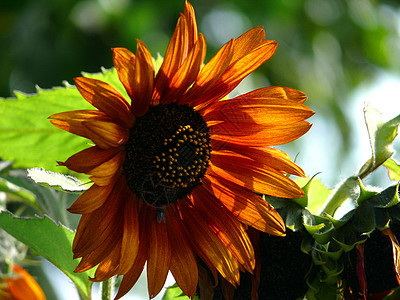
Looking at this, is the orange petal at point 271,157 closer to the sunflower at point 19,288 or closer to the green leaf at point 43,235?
the green leaf at point 43,235

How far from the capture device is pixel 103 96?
0.55m

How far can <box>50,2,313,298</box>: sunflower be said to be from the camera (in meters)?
0.56

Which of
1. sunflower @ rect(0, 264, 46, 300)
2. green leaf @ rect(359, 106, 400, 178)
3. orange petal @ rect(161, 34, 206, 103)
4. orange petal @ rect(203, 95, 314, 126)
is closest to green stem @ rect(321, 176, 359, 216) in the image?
green leaf @ rect(359, 106, 400, 178)

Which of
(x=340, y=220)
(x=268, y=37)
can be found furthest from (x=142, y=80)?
(x=268, y=37)

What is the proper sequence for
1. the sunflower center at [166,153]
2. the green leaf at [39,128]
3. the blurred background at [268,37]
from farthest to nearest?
the blurred background at [268,37] < the green leaf at [39,128] < the sunflower center at [166,153]

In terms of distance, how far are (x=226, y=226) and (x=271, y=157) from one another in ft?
0.30

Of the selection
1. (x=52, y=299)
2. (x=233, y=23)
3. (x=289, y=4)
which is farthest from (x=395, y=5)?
(x=52, y=299)

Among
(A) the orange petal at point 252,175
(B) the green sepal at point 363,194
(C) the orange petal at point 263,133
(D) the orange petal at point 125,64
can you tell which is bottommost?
(A) the orange petal at point 252,175

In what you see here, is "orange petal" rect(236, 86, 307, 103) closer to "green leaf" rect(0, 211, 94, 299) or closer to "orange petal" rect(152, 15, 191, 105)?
"orange petal" rect(152, 15, 191, 105)

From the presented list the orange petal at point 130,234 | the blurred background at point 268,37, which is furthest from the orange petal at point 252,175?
the blurred background at point 268,37

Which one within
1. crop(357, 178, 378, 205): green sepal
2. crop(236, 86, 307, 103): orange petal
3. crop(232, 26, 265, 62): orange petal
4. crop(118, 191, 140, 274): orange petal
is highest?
crop(232, 26, 265, 62): orange petal

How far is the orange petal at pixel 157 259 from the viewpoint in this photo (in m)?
0.59

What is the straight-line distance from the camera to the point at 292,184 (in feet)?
1.97

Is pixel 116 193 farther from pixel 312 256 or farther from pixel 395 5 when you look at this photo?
pixel 395 5
